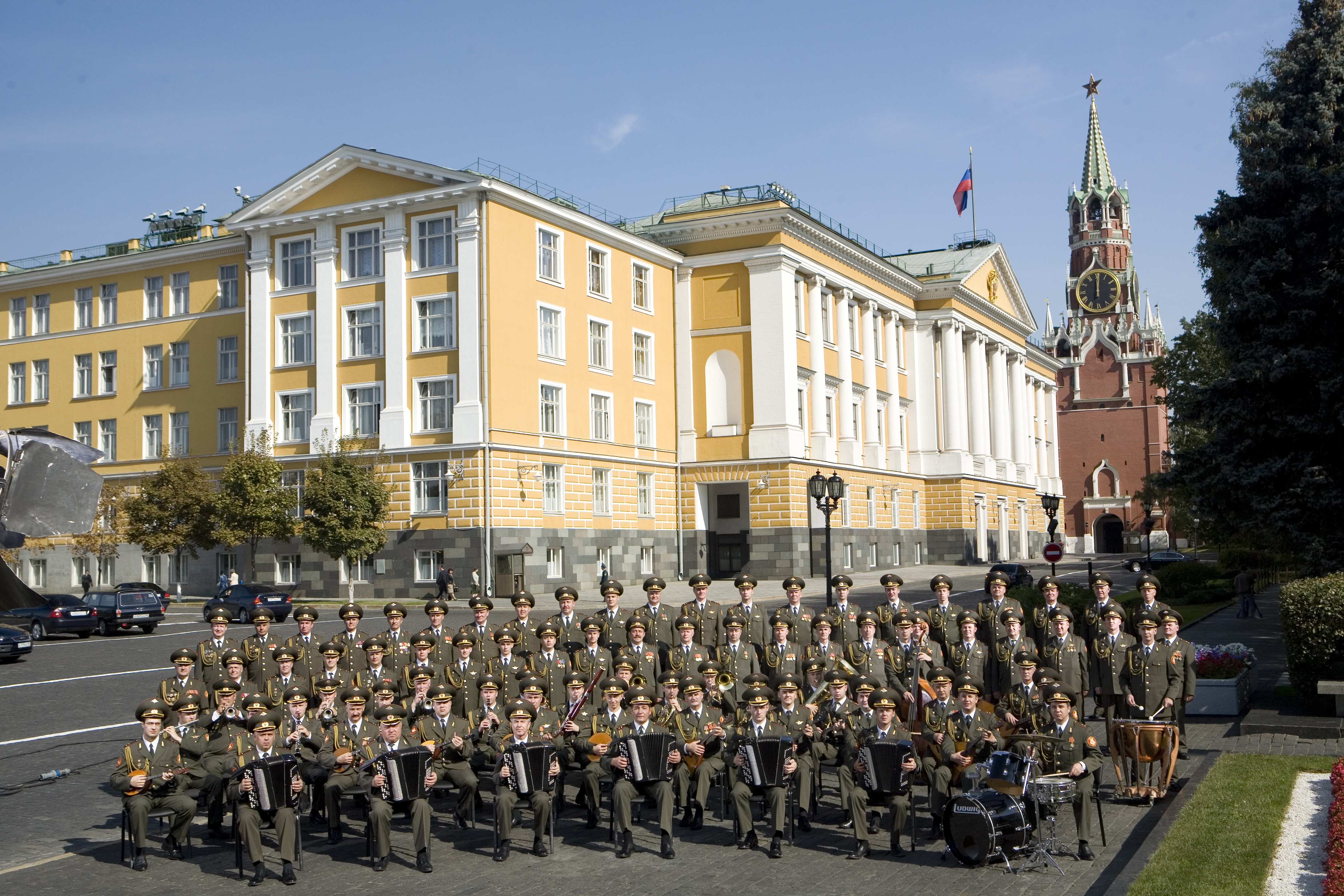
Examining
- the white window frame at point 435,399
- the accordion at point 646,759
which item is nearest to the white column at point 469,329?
the white window frame at point 435,399

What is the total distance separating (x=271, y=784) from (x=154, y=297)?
5217cm

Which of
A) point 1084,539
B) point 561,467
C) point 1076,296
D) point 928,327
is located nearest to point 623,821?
point 561,467

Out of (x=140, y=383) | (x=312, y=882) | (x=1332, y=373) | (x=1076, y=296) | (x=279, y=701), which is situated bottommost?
(x=312, y=882)

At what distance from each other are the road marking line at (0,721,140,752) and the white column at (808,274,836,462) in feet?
138

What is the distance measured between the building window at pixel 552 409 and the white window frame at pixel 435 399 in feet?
12.3

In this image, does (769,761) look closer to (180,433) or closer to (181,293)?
(180,433)

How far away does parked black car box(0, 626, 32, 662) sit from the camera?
2831 cm

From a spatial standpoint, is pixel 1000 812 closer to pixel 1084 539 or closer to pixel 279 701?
pixel 279 701

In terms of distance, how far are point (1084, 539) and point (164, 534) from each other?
82.0 metres

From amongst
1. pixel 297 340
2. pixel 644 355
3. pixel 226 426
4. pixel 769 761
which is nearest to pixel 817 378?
pixel 644 355

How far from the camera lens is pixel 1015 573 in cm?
4550

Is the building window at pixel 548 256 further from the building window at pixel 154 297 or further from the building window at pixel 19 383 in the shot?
the building window at pixel 19 383

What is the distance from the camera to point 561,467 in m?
49.8

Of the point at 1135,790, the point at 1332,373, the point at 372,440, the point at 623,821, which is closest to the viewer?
the point at 623,821
